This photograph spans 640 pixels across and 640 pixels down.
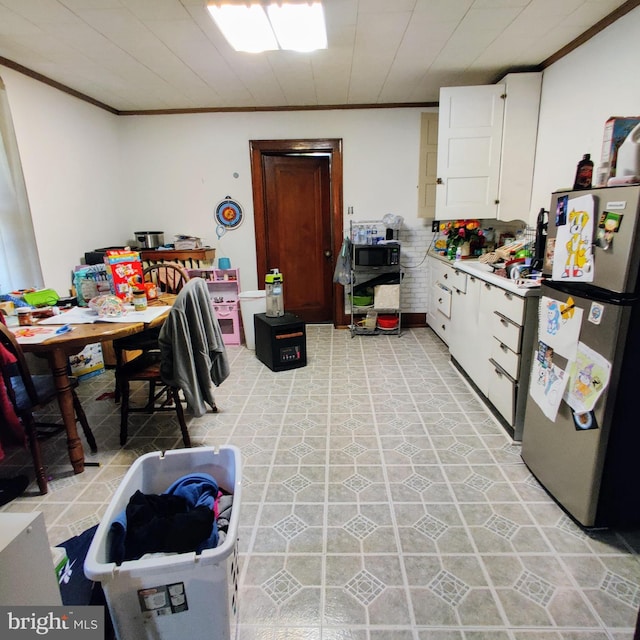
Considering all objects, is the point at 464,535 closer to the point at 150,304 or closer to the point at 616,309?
the point at 616,309

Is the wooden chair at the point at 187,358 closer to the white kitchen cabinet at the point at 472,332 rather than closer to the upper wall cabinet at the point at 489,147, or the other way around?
the white kitchen cabinet at the point at 472,332

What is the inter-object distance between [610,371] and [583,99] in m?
2.14

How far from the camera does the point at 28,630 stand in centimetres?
72

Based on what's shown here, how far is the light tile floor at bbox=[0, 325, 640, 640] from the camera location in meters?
1.38

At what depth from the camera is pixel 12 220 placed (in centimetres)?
299

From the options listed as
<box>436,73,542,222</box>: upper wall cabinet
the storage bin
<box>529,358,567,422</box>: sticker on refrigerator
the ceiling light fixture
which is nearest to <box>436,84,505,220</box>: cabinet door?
<box>436,73,542,222</box>: upper wall cabinet

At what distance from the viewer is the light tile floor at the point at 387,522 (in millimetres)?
1378

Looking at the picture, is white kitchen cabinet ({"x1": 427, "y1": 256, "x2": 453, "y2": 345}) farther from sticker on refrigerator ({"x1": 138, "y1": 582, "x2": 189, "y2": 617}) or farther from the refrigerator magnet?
sticker on refrigerator ({"x1": 138, "y1": 582, "x2": 189, "y2": 617})

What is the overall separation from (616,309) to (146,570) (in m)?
1.73

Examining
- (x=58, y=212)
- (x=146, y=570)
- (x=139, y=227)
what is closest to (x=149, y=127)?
(x=139, y=227)

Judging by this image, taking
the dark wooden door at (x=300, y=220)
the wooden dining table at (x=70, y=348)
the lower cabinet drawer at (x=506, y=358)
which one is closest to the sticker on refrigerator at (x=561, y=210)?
the lower cabinet drawer at (x=506, y=358)

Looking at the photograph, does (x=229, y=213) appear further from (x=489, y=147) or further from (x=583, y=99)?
(x=583, y=99)

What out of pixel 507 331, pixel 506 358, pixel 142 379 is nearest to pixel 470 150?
pixel 507 331

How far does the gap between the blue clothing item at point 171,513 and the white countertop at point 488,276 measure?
6.00 ft
